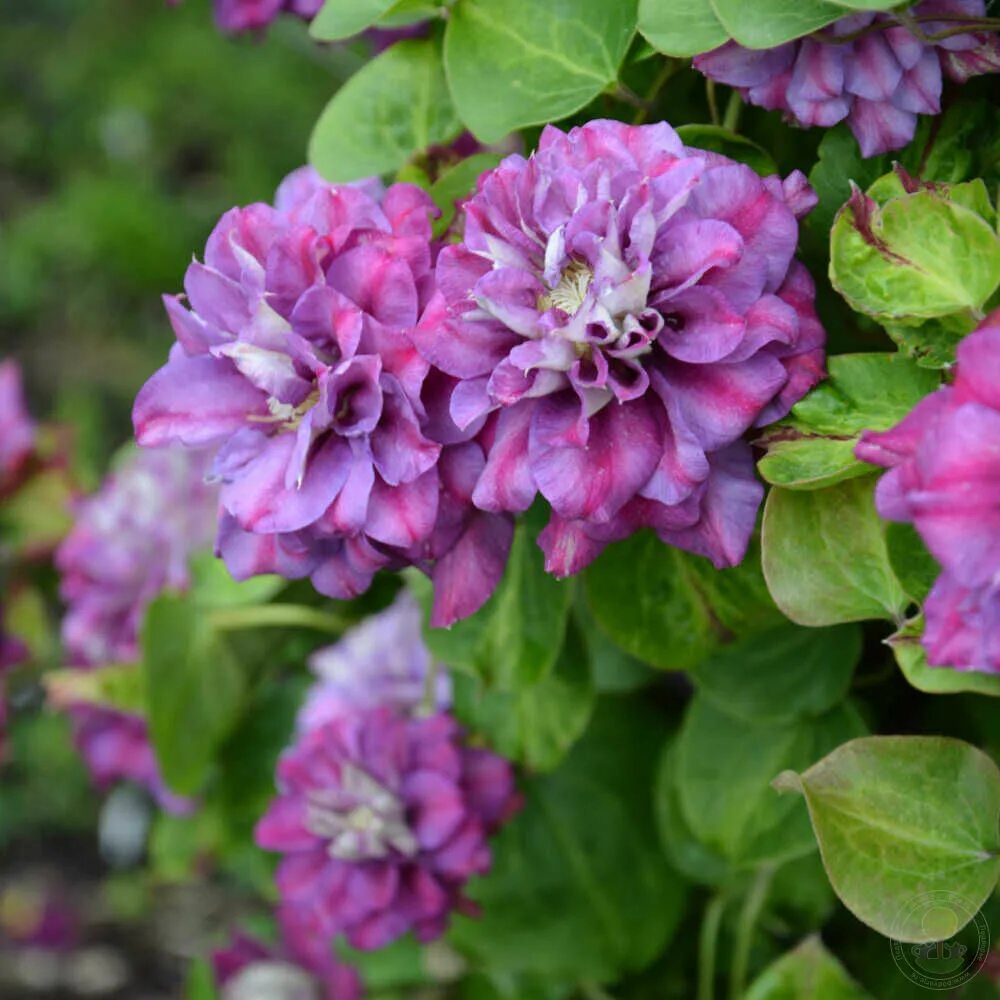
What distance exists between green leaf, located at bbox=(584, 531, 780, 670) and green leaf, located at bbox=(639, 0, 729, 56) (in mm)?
154

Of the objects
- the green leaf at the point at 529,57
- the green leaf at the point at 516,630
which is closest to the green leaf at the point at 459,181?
the green leaf at the point at 529,57

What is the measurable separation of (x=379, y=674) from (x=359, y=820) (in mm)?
123

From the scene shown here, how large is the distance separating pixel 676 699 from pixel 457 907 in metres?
0.19

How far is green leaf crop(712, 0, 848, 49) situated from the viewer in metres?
0.35

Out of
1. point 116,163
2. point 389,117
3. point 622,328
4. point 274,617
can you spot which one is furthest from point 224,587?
point 116,163

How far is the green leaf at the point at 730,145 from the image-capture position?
0.38 metres

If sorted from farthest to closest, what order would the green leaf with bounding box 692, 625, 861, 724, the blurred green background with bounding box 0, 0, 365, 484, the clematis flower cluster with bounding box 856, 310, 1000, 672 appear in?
1. the blurred green background with bounding box 0, 0, 365, 484
2. the green leaf with bounding box 692, 625, 861, 724
3. the clematis flower cluster with bounding box 856, 310, 1000, 672

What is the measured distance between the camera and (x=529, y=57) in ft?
1.36

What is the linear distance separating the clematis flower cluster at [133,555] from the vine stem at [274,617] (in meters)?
0.07

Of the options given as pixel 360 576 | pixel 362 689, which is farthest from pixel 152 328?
pixel 360 576

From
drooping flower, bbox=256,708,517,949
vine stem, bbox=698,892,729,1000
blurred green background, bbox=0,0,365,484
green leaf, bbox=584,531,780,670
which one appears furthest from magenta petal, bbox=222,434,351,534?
blurred green background, bbox=0,0,365,484

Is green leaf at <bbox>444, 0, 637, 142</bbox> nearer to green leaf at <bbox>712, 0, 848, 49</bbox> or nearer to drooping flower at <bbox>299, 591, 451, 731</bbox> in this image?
green leaf at <bbox>712, 0, 848, 49</bbox>

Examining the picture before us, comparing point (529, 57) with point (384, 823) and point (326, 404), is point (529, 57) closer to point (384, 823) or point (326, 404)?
point (326, 404)

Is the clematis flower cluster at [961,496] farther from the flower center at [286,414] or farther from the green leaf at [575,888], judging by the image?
the green leaf at [575,888]
